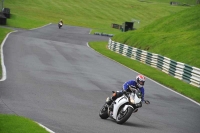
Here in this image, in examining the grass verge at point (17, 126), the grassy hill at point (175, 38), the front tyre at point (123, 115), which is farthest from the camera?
the grassy hill at point (175, 38)

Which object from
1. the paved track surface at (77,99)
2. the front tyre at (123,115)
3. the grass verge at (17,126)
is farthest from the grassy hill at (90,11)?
the grass verge at (17,126)

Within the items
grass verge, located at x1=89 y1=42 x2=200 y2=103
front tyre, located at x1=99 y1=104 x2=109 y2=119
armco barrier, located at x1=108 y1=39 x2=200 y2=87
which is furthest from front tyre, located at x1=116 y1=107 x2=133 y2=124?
armco barrier, located at x1=108 y1=39 x2=200 y2=87

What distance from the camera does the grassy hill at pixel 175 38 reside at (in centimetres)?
3836

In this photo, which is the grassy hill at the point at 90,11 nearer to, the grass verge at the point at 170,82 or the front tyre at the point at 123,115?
the grass verge at the point at 170,82

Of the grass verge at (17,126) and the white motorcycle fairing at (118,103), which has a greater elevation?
the grass verge at (17,126)

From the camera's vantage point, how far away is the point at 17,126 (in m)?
10.7

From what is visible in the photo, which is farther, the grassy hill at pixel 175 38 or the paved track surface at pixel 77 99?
the grassy hill at pixel 175 38

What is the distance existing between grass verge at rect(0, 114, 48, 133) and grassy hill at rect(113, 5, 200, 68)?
23.9m

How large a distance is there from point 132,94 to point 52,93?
16.5 feet

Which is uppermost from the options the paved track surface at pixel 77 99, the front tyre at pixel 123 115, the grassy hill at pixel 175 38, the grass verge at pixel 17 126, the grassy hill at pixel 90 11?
the grass verge at pixel 17 126

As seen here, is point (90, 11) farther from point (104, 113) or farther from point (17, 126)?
point (17, 126)

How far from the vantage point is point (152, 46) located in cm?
4519

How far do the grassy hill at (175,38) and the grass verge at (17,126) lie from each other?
23852mm

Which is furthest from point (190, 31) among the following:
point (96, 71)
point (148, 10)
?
point (148, 10)
